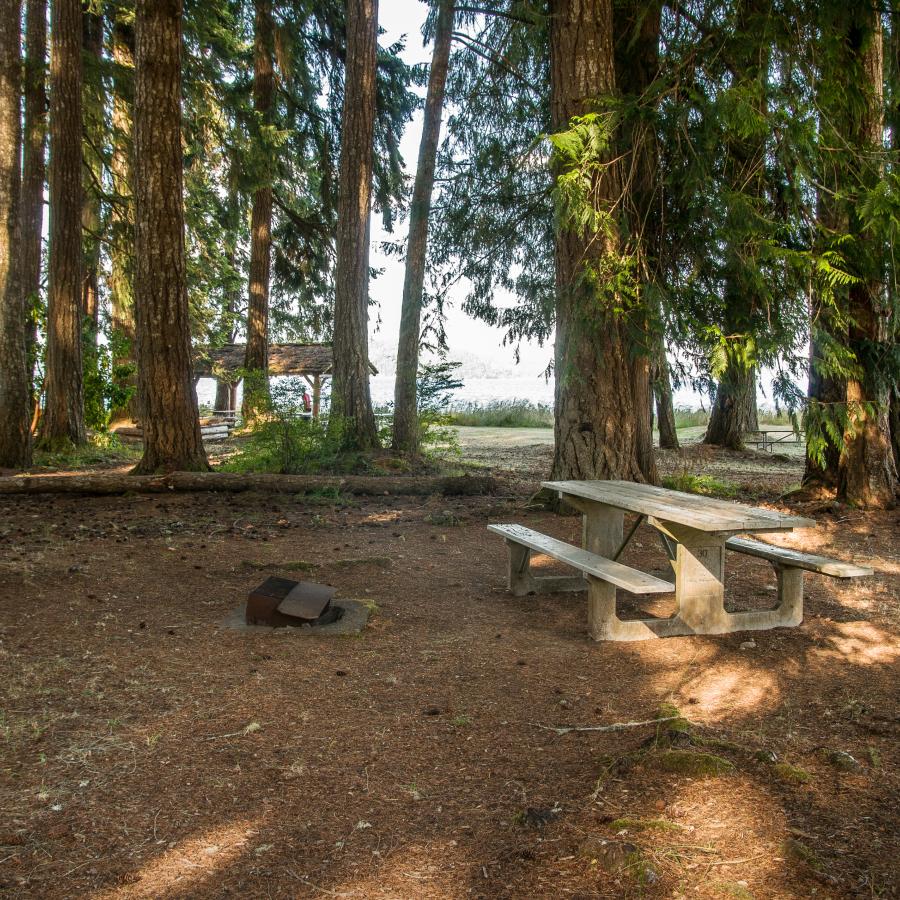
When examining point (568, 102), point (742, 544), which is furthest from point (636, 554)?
point (568, 102)

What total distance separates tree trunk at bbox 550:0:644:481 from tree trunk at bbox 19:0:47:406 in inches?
366

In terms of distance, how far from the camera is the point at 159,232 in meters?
9.20

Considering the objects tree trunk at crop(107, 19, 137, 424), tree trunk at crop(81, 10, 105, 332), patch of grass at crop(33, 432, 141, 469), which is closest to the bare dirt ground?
patch of grass at crop(33, 432, 141, 469)

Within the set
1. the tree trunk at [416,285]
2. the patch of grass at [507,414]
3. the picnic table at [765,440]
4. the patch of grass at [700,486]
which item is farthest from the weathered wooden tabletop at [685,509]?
the patch of grass at [507,414]

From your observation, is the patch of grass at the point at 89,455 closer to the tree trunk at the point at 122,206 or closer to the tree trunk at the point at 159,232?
the tree trunk at the point at 122,206

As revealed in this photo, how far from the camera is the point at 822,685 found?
3941 millimetres

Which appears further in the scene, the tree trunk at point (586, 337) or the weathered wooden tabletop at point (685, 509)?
the tree trunk at point (586, 337)

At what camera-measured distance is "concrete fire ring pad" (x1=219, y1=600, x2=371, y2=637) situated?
4.75m

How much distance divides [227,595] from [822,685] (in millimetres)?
3739

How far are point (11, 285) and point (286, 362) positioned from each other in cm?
1908

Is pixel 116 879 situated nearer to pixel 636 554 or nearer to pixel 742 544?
pixel 742 544

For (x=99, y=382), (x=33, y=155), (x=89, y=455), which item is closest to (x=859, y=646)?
(x=89, y=455)

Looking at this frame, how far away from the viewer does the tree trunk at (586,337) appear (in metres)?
7.79

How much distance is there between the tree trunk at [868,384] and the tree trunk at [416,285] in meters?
6.15
